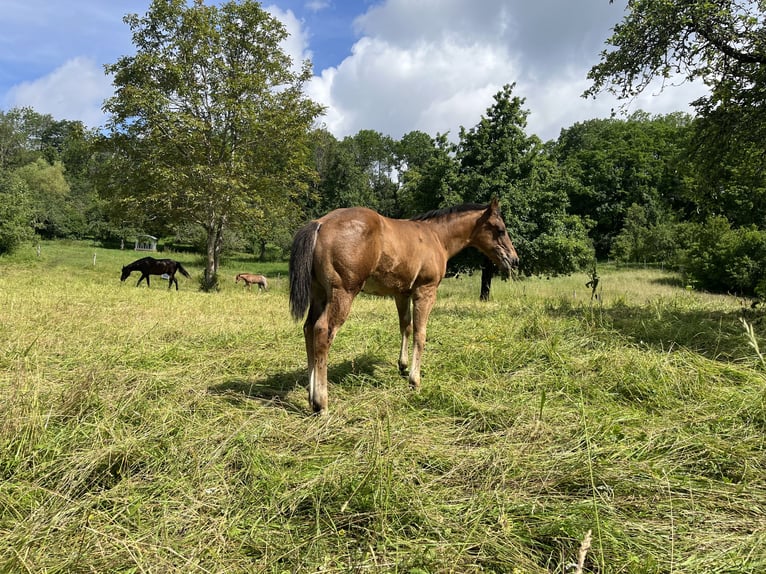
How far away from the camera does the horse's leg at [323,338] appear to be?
3932 millimetres

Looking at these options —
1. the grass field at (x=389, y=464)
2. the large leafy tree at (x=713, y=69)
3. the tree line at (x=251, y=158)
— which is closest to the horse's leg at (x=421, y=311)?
the grass field at (x=389, y=464)

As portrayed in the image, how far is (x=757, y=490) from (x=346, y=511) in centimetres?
253

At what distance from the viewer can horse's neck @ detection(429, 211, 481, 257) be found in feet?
19.2

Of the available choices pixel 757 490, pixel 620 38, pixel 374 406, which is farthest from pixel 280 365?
pixel 620 38

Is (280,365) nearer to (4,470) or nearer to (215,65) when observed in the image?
(4,470)

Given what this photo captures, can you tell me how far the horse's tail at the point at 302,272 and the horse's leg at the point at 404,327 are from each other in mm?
1661

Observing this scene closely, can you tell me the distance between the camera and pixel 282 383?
488 cm

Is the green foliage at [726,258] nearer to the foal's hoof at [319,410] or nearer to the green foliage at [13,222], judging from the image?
the foal's hoof at [319,410]

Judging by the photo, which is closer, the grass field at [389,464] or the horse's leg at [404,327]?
the grass field at [389,464]

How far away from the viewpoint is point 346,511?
232 centimetres

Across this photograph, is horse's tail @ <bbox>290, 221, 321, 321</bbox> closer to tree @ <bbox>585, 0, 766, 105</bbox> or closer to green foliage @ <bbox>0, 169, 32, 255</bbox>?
tree @ <bbox>585, 0, 766, 105</bbox>

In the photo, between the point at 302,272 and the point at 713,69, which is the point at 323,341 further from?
the point at 713,69

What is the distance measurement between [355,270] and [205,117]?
19058 millimetres

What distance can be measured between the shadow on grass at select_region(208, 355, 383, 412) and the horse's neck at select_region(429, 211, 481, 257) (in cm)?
195
